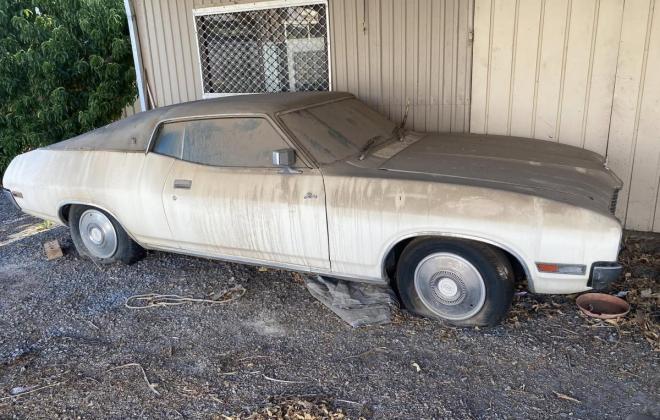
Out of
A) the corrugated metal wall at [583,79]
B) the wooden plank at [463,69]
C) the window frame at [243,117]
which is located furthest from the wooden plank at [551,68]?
the window frame at [243,117]

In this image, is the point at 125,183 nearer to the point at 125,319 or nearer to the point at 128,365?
the point at 125,319

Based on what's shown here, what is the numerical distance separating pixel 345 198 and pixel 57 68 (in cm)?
662

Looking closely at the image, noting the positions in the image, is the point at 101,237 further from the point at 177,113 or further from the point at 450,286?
the point at 450,286

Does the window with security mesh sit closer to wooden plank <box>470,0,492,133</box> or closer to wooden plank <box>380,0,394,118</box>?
wooden plank <box>380,0,394,118</box>

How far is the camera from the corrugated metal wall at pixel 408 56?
17.7ft

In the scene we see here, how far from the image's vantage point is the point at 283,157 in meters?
3.54

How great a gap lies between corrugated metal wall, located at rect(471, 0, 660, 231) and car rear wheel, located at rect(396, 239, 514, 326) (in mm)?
2506

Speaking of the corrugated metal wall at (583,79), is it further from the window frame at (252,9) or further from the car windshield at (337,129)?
the window frame at (252,9)

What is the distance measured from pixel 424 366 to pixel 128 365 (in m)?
1.88

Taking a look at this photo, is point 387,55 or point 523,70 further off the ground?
point 387,55

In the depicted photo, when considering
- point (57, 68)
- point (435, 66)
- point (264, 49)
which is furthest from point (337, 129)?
point (57, 68)

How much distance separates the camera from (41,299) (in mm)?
4340

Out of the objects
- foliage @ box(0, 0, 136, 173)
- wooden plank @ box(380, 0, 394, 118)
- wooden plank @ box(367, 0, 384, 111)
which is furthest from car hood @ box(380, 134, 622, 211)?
foliage @ box(0, 0, 136, 173)

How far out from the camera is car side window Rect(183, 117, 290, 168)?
3822 mm
